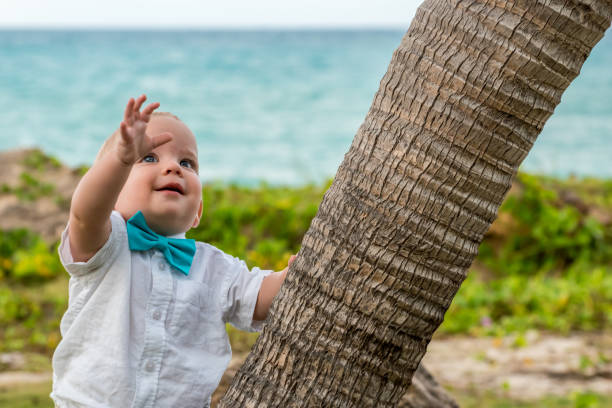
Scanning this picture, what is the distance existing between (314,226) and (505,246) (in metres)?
5.68

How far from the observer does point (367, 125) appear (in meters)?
1.87

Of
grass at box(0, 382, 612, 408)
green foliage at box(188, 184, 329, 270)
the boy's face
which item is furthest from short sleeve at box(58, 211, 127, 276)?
green foliage at box(188, 184, 329, 270)

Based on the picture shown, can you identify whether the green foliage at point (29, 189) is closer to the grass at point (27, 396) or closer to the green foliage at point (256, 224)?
the green foliage at point (256, 224)

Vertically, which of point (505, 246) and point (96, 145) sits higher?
point (96, 145)

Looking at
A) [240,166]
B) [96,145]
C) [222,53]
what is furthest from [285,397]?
[222,53]

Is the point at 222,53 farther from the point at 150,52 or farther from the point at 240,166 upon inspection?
the point at 240,166

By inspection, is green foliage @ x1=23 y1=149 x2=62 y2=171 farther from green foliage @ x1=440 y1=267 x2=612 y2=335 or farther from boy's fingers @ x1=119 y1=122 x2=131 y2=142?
boy's fingers @ x1=119 y1=122 x2=131 y2=142

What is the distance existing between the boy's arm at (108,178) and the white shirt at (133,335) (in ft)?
0.30

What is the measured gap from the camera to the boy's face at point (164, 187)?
7.18 ft

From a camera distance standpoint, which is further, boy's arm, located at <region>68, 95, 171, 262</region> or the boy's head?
the boy's head

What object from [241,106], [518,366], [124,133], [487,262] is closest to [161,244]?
[124,133]

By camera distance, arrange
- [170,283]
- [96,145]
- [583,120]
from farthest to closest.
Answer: [583,120] < [96,145] < [170,283]

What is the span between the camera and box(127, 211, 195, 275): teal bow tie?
2.13 m

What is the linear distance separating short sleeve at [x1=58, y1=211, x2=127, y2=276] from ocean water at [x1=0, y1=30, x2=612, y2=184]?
7.42 m
